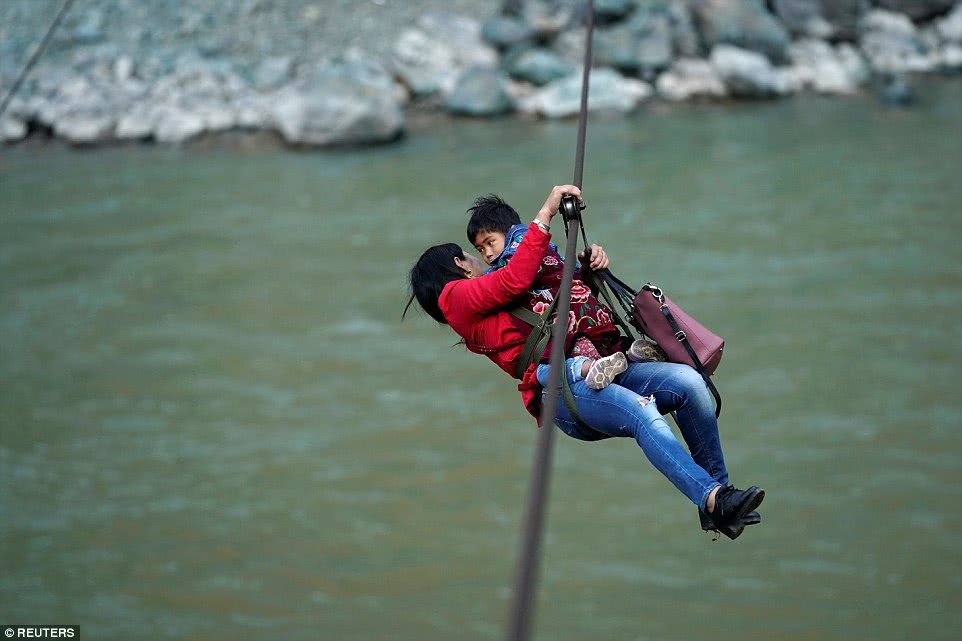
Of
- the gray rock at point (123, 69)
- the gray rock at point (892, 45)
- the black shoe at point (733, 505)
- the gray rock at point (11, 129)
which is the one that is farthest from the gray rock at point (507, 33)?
the black shoe at point (733, 505)

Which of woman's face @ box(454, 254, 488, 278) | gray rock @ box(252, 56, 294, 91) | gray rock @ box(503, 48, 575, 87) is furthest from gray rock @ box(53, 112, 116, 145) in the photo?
woman's face @ box(454, 254, 488, 278)

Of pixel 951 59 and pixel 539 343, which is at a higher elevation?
pixel 951 59

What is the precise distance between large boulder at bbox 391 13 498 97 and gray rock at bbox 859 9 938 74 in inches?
253

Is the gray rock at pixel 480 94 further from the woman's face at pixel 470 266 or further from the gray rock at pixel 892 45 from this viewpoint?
the woman's face at pixel 470 266

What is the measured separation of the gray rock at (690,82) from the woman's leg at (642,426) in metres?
18.1

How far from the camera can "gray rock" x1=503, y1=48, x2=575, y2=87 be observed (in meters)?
21.1

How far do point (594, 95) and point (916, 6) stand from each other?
6.63 m

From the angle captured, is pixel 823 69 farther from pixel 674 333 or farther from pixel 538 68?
pixel 674 333

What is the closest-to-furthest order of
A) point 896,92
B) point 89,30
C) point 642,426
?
1. point 642,426
2. point 89,30
3. point 896,92

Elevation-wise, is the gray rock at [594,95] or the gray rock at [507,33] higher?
the gray rock at [507,33]

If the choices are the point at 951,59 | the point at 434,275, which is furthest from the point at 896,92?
the point at 434,275

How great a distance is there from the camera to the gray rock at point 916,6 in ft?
78.2

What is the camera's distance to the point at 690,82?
21578 millimetres

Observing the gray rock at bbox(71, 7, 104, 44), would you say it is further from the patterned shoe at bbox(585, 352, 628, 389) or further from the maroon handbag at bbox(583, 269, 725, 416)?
the patterned shoe at bbox(585, 352, 628, 389)
